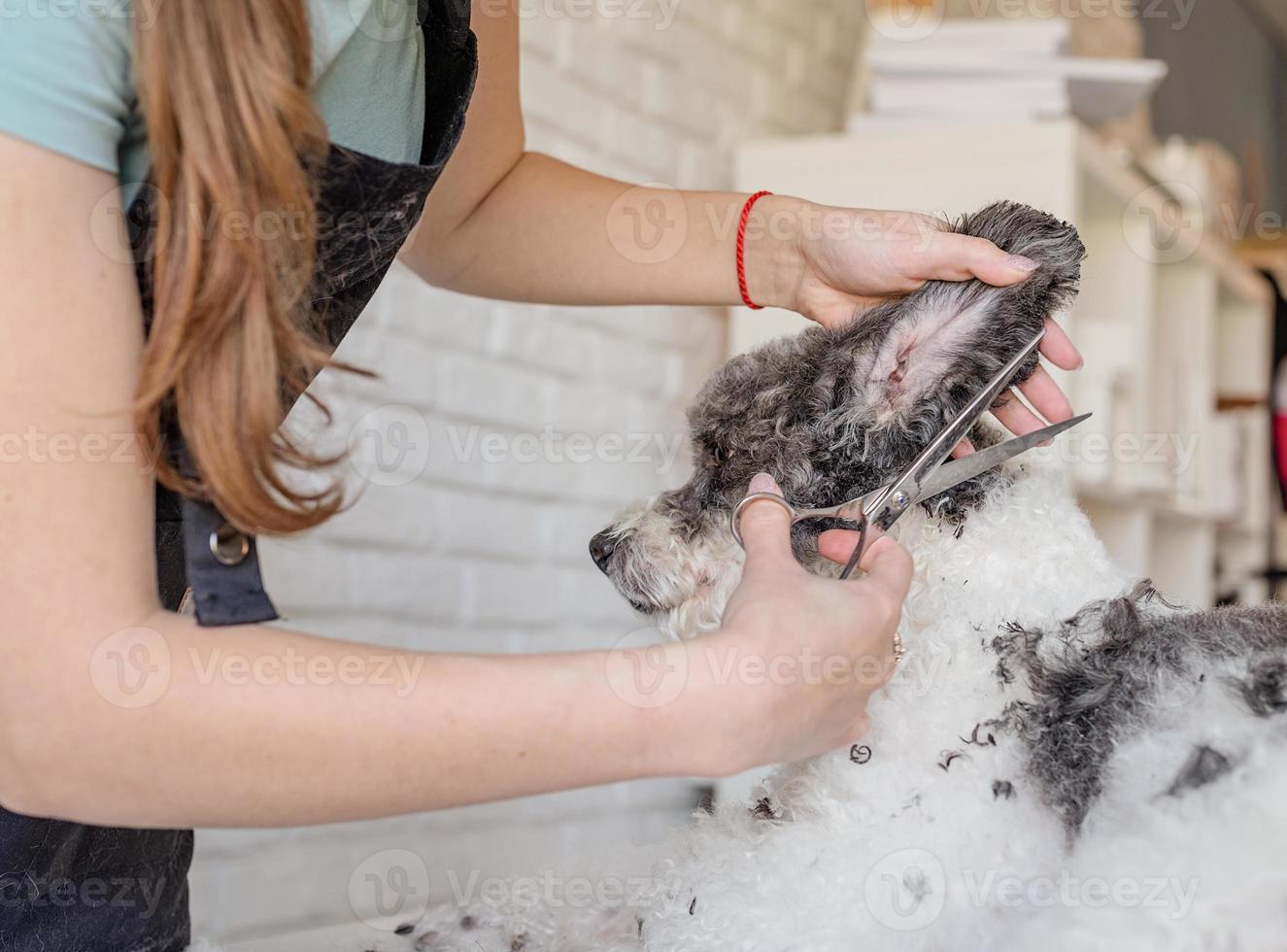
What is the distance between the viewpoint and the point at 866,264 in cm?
102

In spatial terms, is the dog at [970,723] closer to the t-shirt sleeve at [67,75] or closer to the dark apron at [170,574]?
the dark apron at [170,574]

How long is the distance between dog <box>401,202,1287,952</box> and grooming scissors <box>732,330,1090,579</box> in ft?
0.09

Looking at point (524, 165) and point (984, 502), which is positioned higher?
point (524, 165)

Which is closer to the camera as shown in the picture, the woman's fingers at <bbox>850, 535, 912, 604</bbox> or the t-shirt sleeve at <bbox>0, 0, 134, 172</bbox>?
the t-shirt sleeve at <bbox>0, 0, 134, 172</bbox>

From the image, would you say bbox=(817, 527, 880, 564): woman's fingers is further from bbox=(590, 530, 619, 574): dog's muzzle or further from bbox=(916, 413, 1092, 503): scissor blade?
bbox=(590, 530, 619, 574): dog's muzzle

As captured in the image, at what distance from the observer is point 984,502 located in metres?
1.00

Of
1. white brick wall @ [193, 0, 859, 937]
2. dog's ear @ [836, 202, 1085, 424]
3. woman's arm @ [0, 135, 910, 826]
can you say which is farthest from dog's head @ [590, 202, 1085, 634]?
white brick wall @ [193, 0, 859, 937]

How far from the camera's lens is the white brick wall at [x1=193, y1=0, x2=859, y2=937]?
1.60 metres

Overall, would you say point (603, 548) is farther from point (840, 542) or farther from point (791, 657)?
point (791, 657)

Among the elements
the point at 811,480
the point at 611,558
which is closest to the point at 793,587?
the point at 811,480

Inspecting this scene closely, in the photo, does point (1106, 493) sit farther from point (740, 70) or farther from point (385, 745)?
point (385, 745)

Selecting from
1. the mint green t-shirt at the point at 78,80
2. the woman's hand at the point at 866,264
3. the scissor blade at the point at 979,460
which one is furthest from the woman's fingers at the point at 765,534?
the mint green t-shirt at the point at 78,80

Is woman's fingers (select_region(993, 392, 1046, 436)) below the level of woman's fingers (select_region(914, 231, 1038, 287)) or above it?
below

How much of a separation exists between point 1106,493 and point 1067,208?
→ 51 centimetres
